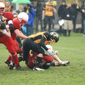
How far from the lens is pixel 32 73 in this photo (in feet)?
29.9

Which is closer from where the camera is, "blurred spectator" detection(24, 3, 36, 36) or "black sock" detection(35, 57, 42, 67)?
"black sock" detection(35, 57, 42, 67)

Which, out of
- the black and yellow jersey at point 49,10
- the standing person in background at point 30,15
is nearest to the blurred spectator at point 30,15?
the standing person in background at point 30,15

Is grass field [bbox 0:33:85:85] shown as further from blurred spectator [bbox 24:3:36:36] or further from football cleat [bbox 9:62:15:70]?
blurred spectator [bbox 24:3:36:36]

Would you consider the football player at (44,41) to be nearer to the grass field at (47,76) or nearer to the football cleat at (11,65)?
the grass field at (47,76)

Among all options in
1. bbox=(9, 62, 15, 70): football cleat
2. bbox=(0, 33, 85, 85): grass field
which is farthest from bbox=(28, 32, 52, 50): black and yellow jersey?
bbox=(9, 62, 15, 70): football cleat

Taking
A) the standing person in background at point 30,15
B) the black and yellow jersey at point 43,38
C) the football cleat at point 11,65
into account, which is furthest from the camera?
the standing person in background at point 30,15

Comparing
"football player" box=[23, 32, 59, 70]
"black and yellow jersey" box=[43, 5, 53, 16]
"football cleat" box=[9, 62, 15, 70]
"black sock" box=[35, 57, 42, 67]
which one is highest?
"football player" box=[23, 32, 59, 70]

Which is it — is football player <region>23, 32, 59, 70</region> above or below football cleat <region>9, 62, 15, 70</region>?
above

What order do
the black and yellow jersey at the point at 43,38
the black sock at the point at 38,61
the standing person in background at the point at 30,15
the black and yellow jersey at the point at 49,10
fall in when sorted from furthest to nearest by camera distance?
1. the black and yellow jersey at the point at 49,10
2. the standing person in background at the point at 30,15
3. the black sock at the point at 38,61
4. the black and yellow jersey at the point at 43,38

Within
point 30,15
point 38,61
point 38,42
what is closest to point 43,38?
point 38,42

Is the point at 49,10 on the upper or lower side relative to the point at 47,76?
lower

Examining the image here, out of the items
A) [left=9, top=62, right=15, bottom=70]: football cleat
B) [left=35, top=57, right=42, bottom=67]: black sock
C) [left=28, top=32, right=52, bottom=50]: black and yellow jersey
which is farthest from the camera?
[left=9, top=62, right=15, bottom=70]: football cleat

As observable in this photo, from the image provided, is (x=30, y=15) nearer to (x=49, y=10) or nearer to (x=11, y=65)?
(x=49, y=10)

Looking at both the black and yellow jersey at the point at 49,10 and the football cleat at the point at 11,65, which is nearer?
the football cleat at the point at 11,65
